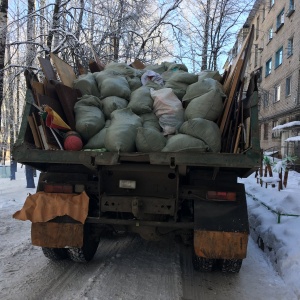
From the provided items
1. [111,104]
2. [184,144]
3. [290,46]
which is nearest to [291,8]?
[290,46]

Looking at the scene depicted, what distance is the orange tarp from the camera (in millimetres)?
3941

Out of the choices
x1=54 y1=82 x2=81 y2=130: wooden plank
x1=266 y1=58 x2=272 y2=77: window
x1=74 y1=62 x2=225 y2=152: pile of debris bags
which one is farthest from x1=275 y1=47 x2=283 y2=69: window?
x1=54 y1=82 x2=81 y2=130: wooden plank

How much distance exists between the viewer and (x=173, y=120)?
4.23 m

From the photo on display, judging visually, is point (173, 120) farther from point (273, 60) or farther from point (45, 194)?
point (273, 60)

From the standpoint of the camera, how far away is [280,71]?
77.9ft

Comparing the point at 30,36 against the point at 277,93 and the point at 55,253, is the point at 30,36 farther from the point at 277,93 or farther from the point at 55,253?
the point at 277,93

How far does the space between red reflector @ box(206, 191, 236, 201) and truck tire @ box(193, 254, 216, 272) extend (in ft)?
2.48

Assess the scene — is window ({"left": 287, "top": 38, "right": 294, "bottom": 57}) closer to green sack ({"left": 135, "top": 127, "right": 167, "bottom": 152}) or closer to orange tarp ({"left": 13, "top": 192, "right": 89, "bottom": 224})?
green sack ({"left": 135, "top": 127, "right": 167, "bottom": 152})

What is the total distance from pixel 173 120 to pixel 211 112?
17.9 inches

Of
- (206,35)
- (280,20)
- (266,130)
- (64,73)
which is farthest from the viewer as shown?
(266,130)

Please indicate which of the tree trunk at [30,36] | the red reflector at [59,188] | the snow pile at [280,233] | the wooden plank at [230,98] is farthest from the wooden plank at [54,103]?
the tree trunk at [30,36]

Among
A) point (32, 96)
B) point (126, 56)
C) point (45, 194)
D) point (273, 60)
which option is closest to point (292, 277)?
point (45, 194)

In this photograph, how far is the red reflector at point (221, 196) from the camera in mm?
3820

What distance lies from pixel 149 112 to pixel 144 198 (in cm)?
114
